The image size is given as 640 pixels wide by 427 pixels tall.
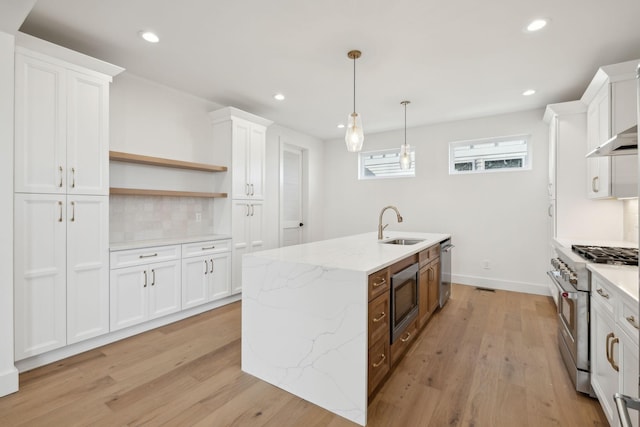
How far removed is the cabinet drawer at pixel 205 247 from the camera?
3.39 m

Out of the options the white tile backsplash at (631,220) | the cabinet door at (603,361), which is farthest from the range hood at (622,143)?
the white tile backsplash at (631,220)

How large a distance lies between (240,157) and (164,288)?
1.85m

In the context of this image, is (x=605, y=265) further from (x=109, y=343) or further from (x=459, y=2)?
(x=109, y=343)

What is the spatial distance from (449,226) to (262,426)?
4.20 m

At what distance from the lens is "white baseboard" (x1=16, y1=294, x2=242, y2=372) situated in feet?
7.70

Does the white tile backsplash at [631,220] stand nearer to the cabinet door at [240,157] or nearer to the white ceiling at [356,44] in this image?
the white ceiling at [356,44]

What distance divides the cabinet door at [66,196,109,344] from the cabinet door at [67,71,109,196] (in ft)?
0.45

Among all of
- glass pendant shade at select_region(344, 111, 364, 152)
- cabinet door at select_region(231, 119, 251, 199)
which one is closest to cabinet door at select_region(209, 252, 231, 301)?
cabinet door at select_region(231, 119, 251, 199)

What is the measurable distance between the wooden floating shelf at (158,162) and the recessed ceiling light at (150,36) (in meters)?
1.08

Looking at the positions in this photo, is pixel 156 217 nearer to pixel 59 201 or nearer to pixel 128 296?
pixel 128 296

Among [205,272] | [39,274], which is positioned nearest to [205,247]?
[205,272]

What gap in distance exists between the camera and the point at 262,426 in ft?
5.68

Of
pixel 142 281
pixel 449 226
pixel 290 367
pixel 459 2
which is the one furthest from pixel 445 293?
pixel 142 281

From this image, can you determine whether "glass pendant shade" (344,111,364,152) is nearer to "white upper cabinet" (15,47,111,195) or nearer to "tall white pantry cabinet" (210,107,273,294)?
"tall white pantry cabinet" (210,107,273,294)
